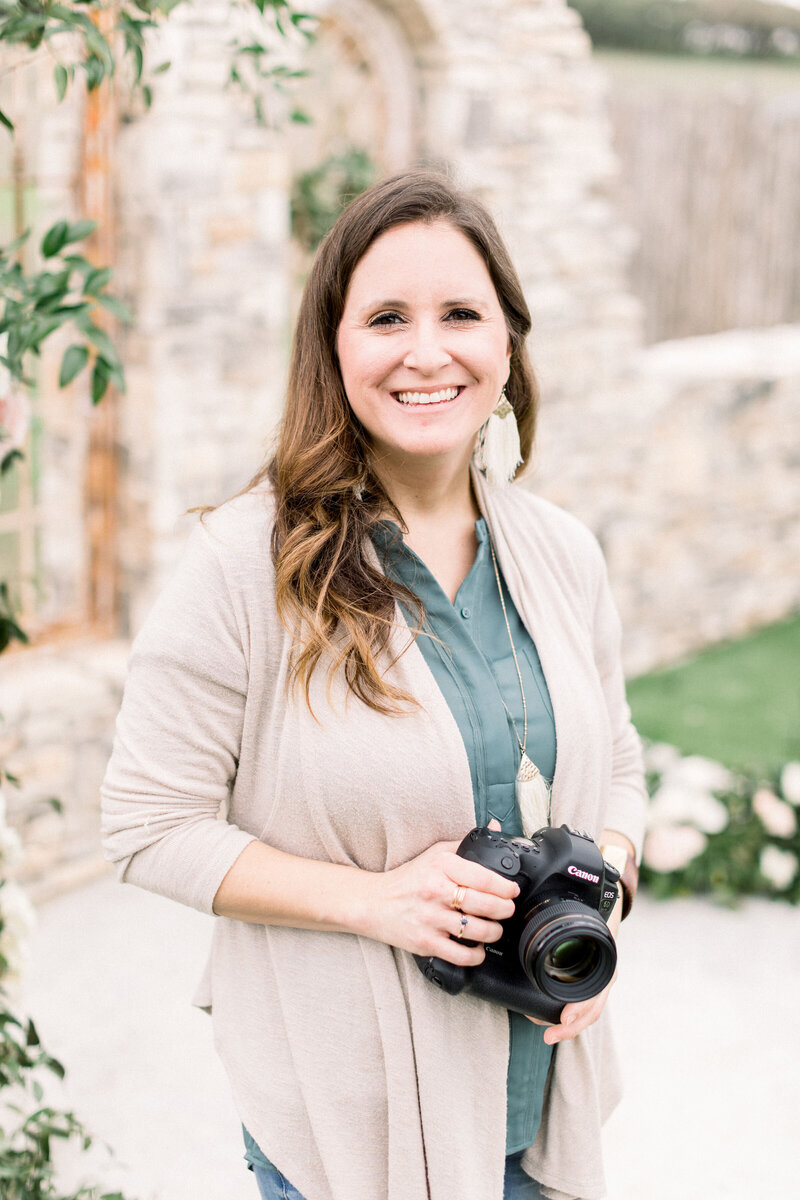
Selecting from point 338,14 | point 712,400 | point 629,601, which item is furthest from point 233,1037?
point 712,400

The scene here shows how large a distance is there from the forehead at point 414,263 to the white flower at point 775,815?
3167 millimetres

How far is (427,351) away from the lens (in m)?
1.45

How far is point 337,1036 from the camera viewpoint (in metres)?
1.45

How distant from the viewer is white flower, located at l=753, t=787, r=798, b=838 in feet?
13.7

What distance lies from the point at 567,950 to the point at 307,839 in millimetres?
350

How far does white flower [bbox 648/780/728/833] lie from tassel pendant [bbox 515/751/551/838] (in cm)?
284

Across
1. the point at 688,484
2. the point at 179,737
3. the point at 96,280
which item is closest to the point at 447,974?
the point at 179,737

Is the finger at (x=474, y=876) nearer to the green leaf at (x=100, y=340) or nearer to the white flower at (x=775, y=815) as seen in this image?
the green leaf at (x=100, y=340)

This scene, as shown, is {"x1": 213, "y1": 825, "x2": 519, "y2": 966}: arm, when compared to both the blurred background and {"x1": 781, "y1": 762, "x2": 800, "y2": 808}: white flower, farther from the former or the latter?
{"x1": 781, "y1": 762, "x2": 800, "y2": 808}: white flower

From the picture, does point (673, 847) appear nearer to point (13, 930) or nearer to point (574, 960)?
point (13, 930)

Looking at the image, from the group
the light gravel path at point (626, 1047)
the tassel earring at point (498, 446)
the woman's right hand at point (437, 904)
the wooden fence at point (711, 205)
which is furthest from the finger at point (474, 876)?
the wooden fence at point (711, 205)

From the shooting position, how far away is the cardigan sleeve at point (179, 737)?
1.37m

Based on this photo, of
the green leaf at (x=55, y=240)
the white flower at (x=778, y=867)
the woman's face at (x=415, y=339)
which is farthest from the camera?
the white flower at (x=778, y=867)

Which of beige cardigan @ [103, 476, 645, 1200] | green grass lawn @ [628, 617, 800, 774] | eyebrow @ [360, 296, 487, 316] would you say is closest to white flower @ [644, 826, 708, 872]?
green grass lawn @ [628, 617, 800, 774]
